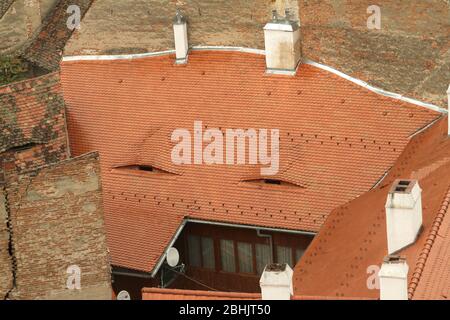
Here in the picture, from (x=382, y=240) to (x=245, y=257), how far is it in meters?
8.01

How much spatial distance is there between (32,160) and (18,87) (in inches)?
85.6

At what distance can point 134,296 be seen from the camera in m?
44.5

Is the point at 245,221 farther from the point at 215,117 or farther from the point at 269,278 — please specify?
the point at 269,278

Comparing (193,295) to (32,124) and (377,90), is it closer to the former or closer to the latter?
(32,124)

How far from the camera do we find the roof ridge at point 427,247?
113 ft

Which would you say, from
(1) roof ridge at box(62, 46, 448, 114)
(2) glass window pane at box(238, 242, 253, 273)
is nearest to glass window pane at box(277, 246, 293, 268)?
(2) glass window pane at box(238, 242, 253, 273)

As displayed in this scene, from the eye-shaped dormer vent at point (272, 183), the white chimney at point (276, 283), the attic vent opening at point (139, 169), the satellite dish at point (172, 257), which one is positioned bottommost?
the satellite dish at point (172, 257)

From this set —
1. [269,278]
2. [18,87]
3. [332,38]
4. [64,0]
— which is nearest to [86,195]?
[269,278]

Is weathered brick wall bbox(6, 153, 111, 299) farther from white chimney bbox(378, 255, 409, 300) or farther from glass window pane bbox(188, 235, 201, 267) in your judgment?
glass window pane bbox(188, 235, 201, 267)

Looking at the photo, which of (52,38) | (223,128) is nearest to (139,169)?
(223,128)

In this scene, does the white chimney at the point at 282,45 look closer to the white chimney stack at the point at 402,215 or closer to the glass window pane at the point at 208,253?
the glass window pane at the point at 208,253

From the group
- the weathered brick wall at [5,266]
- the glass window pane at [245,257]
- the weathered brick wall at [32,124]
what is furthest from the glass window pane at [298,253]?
the weathered brick wall at [5,266]

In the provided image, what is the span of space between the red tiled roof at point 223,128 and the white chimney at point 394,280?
33.7 feet

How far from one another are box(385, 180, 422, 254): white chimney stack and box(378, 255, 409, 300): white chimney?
2.67 meters
